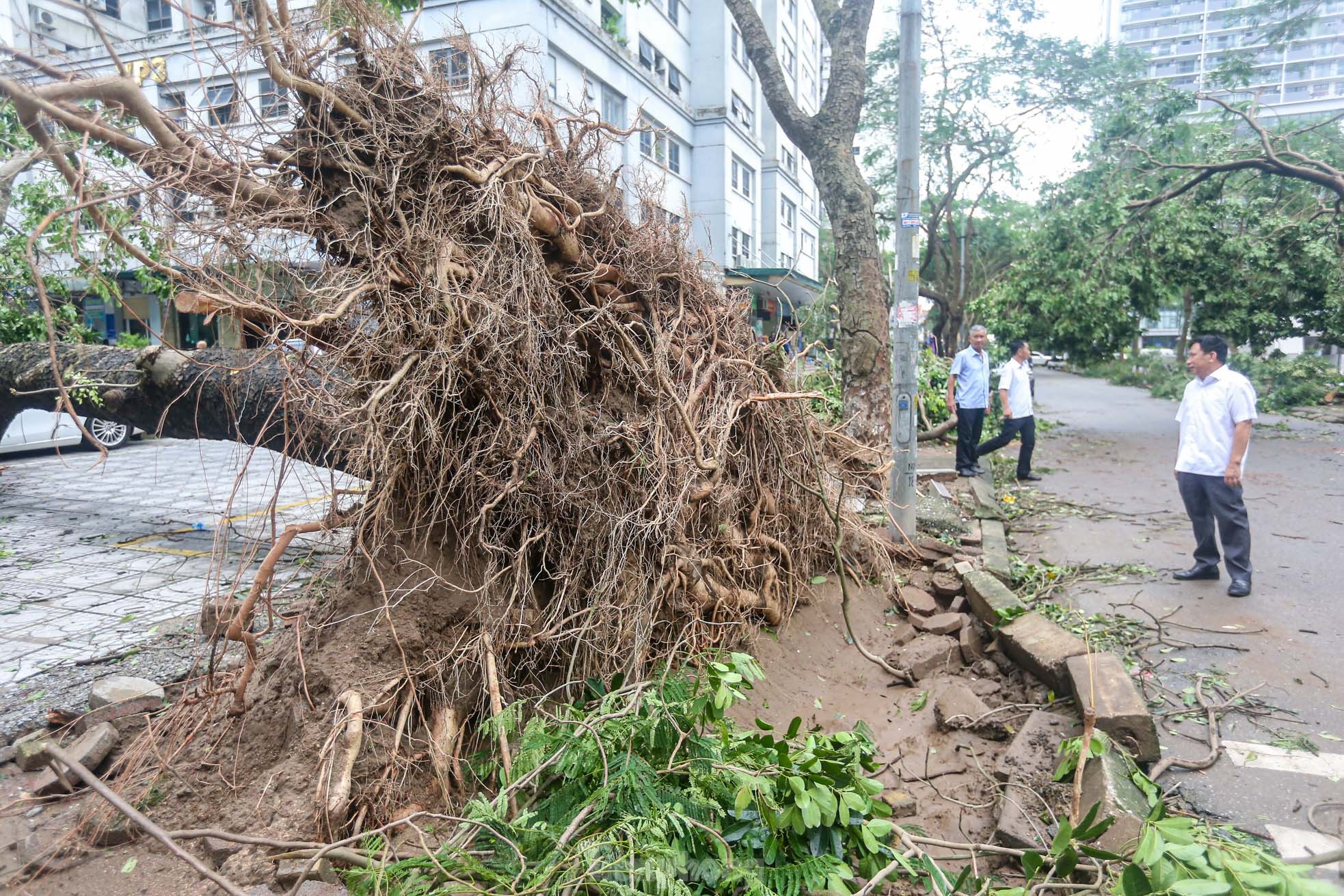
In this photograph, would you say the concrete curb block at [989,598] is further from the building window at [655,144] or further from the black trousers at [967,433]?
the black trousers at [967,433]

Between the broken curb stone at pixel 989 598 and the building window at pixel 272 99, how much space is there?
16.2 feet

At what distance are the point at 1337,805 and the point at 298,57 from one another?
18.3 ft

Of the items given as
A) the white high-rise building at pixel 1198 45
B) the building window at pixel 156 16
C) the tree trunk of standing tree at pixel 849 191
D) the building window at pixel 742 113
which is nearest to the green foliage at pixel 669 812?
the tree trunk of standing tree at pixel 849 191

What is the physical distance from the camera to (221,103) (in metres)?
3.93

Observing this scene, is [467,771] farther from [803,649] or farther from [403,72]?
[403,72]

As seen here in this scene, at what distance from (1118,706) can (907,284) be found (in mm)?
4198

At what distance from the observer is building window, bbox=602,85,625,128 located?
22.1 metres

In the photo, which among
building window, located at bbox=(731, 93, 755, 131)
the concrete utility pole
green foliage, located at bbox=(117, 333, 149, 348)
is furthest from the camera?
building window, located at bbox=(731, 93, 755, 131)

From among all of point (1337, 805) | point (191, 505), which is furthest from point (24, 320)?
point (1337, 805)

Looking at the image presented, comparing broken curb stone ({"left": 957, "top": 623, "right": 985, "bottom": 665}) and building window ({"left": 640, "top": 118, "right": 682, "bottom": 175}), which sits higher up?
building window ({"left": 640, "top": 118, "right": 682, "bottom": 175})

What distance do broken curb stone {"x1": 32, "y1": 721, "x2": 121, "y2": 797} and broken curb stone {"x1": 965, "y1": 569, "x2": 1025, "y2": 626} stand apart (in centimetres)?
486

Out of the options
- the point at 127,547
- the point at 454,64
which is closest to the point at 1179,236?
the point at 454,64

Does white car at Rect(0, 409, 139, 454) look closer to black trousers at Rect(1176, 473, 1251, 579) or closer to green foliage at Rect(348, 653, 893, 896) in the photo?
green foliage at Rect(348, 653, 893, 896)

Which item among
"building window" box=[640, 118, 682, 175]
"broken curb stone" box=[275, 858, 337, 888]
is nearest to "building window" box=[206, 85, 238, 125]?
"building window" box=[640, 118, 682, 175]
